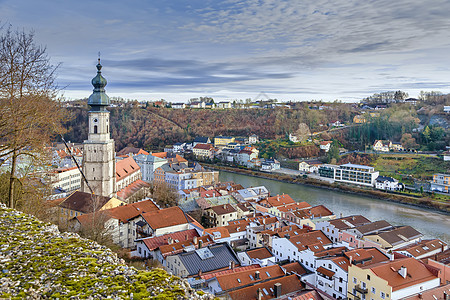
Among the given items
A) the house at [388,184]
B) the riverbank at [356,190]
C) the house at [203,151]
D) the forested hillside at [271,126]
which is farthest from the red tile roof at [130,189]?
the forested hillside at [271,126]

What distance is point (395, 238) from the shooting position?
9.29 meters

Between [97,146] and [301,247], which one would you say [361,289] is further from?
[97,146]

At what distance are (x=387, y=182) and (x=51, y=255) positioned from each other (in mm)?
→ 19973

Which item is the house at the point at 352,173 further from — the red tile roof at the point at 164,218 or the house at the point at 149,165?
the red tile roof at the point at 164,218

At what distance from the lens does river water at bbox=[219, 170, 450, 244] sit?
12789mm

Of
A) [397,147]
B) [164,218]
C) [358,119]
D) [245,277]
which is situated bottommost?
[245,277]

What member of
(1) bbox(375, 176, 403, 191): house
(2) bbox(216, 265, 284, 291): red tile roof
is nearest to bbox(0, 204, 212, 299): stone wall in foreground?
(2) bbox(216, 265, 284, 291): red tile roof

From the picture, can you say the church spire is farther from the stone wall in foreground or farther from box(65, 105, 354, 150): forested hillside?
box(65, 105, 354, 150): forested hillside

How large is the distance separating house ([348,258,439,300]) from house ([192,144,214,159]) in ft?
80.5

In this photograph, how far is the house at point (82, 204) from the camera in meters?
9.78

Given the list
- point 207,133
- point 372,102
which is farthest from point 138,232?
point 372,102

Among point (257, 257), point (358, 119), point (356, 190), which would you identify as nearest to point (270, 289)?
point (257, 257)

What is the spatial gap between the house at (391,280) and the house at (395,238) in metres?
2.37

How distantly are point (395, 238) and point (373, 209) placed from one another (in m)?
6.46
